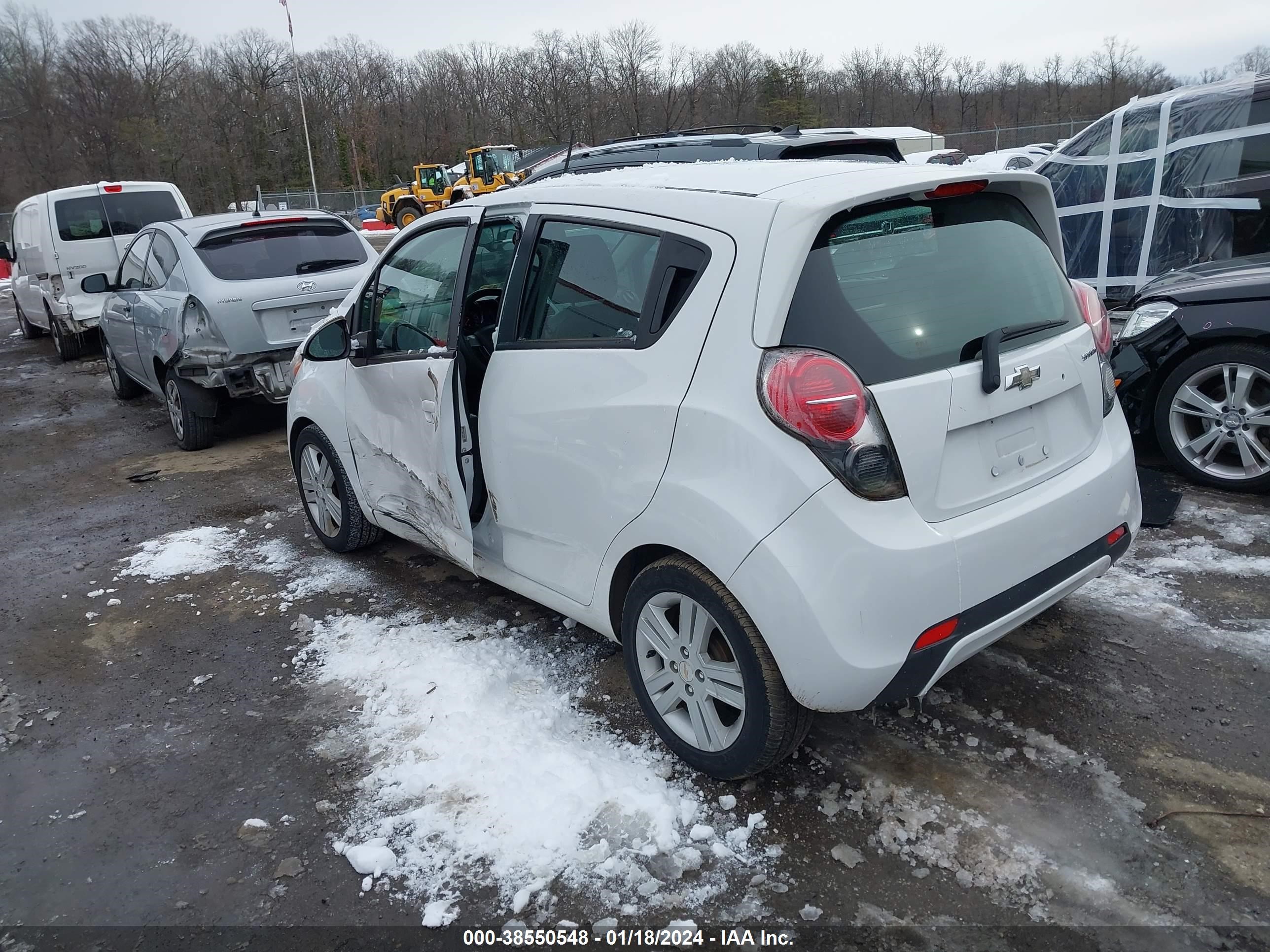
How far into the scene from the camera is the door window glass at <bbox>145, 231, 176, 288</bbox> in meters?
7.32

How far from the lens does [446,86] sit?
234 feet

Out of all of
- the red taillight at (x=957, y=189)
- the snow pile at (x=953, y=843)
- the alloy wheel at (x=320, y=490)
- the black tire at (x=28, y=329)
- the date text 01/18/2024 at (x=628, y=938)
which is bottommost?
the black tire at (x=28, y=329)

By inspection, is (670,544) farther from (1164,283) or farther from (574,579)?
(1164,283)

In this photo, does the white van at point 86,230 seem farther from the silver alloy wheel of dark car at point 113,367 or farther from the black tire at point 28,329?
the black tire at point 28,329

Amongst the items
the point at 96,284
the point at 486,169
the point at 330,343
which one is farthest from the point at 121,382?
the point at 486,169

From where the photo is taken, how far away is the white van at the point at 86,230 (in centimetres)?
1127

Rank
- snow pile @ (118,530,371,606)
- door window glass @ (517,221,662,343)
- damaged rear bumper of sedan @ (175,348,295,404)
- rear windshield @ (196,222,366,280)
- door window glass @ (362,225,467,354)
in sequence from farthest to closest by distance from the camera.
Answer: rear windshield @ (196,222,366,280)
damaged rear bumper of sedan @ (175,348,295,404)
snow pile @ (118,530,371,606)
door window glass @ (362,225,467,354)
door window glass @ (517,221,662,343)

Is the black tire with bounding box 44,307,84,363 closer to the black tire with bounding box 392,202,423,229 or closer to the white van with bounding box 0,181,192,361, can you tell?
the white van with bounding box 0,181,192,361

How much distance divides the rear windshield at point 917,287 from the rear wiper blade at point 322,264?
5.71m

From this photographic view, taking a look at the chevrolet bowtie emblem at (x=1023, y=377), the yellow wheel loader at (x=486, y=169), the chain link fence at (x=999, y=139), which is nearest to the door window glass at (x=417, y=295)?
the chevrolet bowtie emblem at (x=1023, y=377)

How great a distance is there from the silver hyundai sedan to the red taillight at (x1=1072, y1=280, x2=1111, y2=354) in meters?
5.05

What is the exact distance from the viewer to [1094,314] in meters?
3.07

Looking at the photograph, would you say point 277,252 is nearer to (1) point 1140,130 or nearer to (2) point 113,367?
(2) point 113,367

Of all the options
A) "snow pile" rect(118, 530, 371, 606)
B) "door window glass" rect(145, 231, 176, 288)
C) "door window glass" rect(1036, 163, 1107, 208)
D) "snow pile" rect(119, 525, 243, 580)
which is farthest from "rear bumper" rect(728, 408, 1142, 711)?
"door window glass" rect(145, 231, 176, 288)
